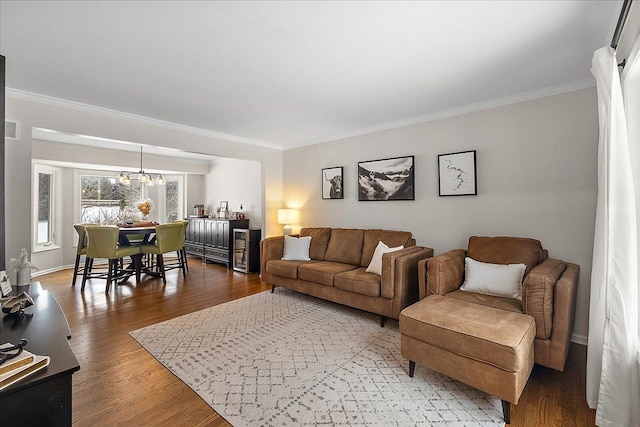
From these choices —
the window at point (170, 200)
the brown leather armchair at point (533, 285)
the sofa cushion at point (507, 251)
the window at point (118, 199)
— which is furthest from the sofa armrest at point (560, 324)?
the window at point (170, 200)

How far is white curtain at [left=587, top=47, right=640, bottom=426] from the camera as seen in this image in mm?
1575

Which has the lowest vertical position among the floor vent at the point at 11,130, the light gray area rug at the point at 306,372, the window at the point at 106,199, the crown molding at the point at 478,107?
the light gray area rug at the point at 306,372

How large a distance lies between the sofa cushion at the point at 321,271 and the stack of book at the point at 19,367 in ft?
8.76

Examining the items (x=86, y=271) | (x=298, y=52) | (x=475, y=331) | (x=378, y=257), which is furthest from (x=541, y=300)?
(x=86, y=271)

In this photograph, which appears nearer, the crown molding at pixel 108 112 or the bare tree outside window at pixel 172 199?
the crown molding at pixel 108 112

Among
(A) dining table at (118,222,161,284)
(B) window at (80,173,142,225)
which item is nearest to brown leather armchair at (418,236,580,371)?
(A) dining table at (118,222,161,284)

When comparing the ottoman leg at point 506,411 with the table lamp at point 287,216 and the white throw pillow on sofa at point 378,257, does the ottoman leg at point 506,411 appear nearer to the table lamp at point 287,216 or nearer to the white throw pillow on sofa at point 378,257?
the white throw pillow on sofa at point 378,257

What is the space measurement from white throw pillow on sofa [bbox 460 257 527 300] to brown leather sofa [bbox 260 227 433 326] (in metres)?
0.55

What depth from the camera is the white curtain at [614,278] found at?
1.58 meters

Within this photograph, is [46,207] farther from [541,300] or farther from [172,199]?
[541,300]

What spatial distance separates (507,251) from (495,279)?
390 millimetres

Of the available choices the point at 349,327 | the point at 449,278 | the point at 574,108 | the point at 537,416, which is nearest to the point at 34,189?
the point at 349,327

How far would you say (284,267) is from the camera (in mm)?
3949

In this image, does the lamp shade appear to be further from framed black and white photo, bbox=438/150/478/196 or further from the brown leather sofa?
framed black and white photo, bbox=438/150/478/196
